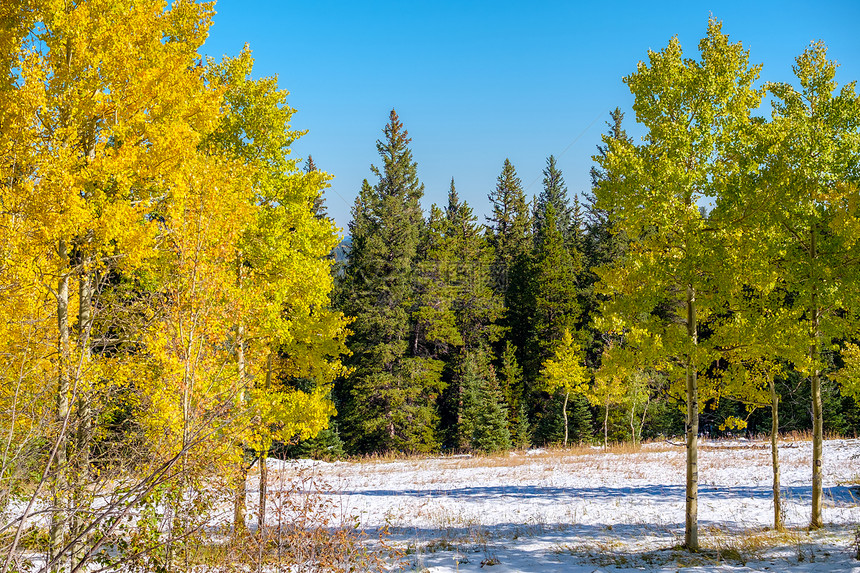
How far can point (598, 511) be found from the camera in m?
12.7

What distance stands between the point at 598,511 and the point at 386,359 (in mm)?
21171

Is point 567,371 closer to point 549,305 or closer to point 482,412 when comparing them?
point 482,412

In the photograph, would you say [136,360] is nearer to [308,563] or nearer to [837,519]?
[308,563]

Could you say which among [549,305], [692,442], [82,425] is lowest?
[692,442]

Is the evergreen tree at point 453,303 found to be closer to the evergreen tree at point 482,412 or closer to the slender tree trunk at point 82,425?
the evergreen tree at point 482,412

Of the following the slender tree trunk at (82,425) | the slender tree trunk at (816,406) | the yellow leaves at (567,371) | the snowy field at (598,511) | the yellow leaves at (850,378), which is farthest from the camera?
the yellow leaves at (567,371)

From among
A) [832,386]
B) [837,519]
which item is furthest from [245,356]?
[832,386]

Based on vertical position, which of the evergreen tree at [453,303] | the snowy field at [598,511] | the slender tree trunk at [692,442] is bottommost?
the snowy field at [598,511]

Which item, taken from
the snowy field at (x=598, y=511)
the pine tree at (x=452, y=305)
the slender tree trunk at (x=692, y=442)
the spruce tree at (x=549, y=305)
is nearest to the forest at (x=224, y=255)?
the slender tree trunk at (x=692, y=442)

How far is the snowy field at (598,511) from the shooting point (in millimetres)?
8336

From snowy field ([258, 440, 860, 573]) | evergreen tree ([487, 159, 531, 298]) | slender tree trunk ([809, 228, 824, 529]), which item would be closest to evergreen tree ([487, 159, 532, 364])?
evergreen tree ([487, 159, 531, 298])

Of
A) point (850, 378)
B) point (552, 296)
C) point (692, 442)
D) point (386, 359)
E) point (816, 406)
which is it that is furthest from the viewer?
point (552, 296)

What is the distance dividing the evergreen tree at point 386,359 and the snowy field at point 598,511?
9.98 meters

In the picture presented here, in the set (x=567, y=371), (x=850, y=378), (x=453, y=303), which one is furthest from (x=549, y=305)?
(x=850, y=378)
